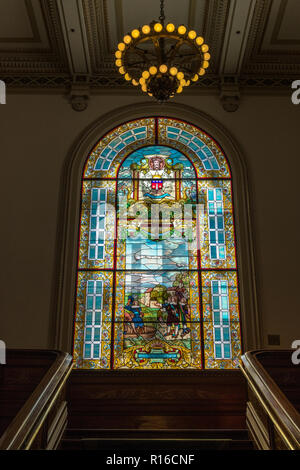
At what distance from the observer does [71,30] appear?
7.67 m

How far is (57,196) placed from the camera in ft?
24.9

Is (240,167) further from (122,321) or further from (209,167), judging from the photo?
(122,321)

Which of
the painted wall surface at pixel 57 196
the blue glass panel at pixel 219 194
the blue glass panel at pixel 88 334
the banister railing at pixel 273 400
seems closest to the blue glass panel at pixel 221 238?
the painted wall surface at pixel 57 196

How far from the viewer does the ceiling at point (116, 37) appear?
752 cm

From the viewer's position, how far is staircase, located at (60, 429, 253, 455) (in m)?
4.07

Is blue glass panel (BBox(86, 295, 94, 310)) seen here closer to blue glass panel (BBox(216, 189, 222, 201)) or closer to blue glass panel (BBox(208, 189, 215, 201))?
blue glass panel (BBox(208, 189, 215, 201))

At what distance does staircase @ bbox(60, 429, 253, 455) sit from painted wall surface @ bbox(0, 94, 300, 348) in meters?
2.10

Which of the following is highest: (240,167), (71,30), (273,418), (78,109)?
(71,30)

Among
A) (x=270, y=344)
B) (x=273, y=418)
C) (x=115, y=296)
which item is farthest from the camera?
(x=115, y=296)

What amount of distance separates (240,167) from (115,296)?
2.97 meters

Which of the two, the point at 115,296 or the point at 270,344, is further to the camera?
the point at 115,296

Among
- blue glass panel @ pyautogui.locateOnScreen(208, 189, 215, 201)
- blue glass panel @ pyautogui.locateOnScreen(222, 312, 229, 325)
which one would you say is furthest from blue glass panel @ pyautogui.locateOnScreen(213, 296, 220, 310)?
blue glass panel @ pyautogui.locateOnScreen(208, 189, 215, 201)

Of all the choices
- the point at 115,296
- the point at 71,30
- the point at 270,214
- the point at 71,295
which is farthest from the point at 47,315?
the point at 71,30

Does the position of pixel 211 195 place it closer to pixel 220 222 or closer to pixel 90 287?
pixel 220 222
